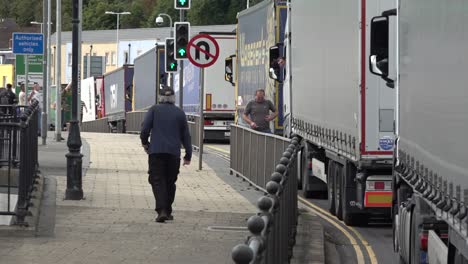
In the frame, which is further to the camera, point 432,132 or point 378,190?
point 378,190

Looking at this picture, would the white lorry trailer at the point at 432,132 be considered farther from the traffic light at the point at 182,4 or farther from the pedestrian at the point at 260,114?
the pedestrian at the point at 260,114

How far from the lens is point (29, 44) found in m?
31.7

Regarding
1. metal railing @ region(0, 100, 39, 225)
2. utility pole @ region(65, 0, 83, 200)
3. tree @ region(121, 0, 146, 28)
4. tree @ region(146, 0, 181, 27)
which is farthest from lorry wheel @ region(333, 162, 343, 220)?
tree @ region(121, 0, 146, 28)

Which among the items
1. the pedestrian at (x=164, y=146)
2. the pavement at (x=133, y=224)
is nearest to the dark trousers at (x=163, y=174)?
the pedestrian at (x=164, y=146)

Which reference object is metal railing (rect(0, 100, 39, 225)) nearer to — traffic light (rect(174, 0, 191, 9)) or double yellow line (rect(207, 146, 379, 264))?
double yellow line (rect(207, 146, 379, 264))

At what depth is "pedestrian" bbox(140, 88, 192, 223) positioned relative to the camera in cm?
1454

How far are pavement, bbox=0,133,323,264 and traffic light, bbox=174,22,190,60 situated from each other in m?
2.49

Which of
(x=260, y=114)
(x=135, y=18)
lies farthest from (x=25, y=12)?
(x=260, y=114)

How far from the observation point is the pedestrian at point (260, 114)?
2436cm

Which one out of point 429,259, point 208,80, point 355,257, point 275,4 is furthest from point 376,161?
point 208,80

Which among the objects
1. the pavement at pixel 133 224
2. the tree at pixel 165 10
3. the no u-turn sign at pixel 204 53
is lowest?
the pavement at pixel 133 224

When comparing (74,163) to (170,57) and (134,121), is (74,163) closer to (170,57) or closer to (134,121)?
(170,57)

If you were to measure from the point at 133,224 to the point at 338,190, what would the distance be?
10.8ft

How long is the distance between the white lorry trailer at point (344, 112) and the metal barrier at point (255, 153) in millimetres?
685
